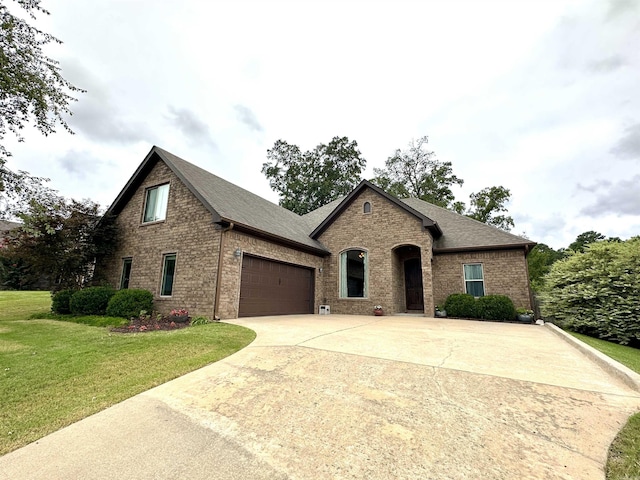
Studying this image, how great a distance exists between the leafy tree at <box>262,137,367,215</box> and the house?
1542cm

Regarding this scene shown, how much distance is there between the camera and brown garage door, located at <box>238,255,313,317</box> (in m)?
9.73

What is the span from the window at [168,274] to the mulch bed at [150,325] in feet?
4.58

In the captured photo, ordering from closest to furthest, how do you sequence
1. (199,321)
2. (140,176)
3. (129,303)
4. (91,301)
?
1. (199,321)
2. (129,303)
3. (91,301)
4. (140,176)

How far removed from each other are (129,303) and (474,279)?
13759 millimetres

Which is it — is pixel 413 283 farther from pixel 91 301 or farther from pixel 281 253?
pixel 91 301


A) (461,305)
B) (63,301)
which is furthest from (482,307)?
(63,301)

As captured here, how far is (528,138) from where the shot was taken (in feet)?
43.2

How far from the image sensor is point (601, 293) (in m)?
8.47

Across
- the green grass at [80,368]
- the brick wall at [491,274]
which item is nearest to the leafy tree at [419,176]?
the brick wall at [491,274]

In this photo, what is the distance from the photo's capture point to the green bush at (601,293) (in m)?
7.92

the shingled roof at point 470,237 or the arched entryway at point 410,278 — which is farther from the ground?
the shingled roof at point 470,237

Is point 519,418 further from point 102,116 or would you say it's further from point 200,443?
point 102,116

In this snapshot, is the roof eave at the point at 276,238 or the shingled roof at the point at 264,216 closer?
the roof eave at the point at 276,238

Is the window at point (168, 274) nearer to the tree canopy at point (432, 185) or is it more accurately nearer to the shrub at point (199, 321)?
the shrub at point (199, 321)
